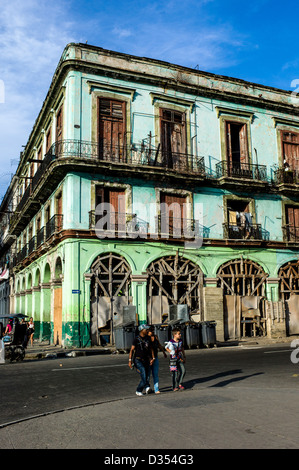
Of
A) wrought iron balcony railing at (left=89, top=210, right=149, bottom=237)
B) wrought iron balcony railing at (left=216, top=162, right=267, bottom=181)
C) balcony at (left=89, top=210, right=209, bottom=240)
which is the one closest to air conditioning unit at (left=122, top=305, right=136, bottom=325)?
balcony at (left=89, top=210, right=209, bottom=240)

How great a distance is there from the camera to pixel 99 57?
22.5 m

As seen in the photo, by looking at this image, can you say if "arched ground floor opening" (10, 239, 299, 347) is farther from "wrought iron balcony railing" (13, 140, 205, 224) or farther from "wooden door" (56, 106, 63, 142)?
"wooden door" (56, 106, 63, 142)

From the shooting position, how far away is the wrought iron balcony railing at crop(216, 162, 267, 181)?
24484 millimetres

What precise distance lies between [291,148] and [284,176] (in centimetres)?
257

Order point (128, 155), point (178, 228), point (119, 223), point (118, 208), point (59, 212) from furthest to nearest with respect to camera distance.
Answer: point (59, 212)
point (178, 228)
point (128, 155)
point (118, 208)
point (119, 223)

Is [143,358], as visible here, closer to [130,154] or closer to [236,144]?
[130,154]

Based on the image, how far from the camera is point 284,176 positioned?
1018 inches

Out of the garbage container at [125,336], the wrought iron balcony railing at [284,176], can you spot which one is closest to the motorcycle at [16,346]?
the garbage container at [125,336]

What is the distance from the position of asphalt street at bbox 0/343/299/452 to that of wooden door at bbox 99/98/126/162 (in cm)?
1219

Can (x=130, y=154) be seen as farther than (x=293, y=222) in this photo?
No

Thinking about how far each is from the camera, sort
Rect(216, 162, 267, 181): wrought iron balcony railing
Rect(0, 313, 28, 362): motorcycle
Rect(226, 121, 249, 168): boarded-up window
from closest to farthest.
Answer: Rect(0, 313, 28, 362): motorcycle → Rect(216, 162, 267, 181): wrought iron balcony railing → Rect(226, 121, 249, 168): boarded-up window

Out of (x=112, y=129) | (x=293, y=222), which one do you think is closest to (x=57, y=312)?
(x=112, y=129)

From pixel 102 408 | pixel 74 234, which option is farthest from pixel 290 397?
pixel 74 234

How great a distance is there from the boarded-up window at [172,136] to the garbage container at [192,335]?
8.52 metres
